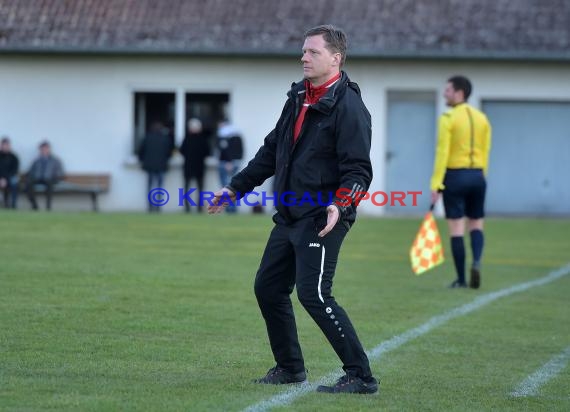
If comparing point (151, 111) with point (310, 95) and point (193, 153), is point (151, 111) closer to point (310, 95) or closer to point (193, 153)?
point (193, 153)

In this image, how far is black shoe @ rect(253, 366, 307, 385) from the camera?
7582mm

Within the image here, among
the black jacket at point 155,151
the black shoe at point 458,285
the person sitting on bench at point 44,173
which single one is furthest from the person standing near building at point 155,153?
the black shoe at point 458,285

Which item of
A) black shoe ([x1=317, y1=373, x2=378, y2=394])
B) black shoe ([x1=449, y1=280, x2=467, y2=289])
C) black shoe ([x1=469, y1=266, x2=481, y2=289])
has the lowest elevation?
black shoe ([x1=449, y1=280, x2=467, y2=289])

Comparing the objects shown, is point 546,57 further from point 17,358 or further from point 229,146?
point 17,358

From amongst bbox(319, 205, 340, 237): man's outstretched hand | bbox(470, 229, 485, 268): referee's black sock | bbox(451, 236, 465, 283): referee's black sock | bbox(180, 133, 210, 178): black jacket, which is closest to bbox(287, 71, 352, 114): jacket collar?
bbox(319, 205, 340, 237): man's outstretched hand

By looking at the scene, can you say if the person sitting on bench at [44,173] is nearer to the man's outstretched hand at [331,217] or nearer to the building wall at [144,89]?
the building wall at [144,89]

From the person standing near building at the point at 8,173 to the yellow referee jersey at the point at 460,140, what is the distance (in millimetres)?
17169

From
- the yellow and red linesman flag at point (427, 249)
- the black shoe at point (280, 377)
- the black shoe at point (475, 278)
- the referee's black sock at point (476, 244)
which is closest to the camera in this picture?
the black shoe at point (280, 377)

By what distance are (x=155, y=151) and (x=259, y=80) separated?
2.97 metres

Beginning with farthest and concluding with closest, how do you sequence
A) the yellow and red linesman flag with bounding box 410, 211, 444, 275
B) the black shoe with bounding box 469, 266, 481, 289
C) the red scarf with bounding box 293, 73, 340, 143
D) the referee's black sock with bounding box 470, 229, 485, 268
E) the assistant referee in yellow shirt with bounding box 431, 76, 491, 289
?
the yellow and red linesman flag with bounding box 410, 211, 444, 275 < the referee's black sock with bounding box 470, 229, 485, 268 < the black shoe with bounding box 469, 266, 481, 289 < the assistant referee in yellow shirt with bounding box 431, 76, 491, 289 < the red scarf with bounding box 293, 73, 340, 143

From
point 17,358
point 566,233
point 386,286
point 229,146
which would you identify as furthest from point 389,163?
point 17,358

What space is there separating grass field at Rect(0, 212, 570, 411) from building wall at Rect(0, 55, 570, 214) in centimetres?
1086

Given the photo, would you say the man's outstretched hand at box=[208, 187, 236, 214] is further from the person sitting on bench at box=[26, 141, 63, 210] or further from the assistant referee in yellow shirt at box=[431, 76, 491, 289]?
the person sitting on bench at box=[26, 141, 63, 210]

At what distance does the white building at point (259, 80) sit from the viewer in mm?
29281
